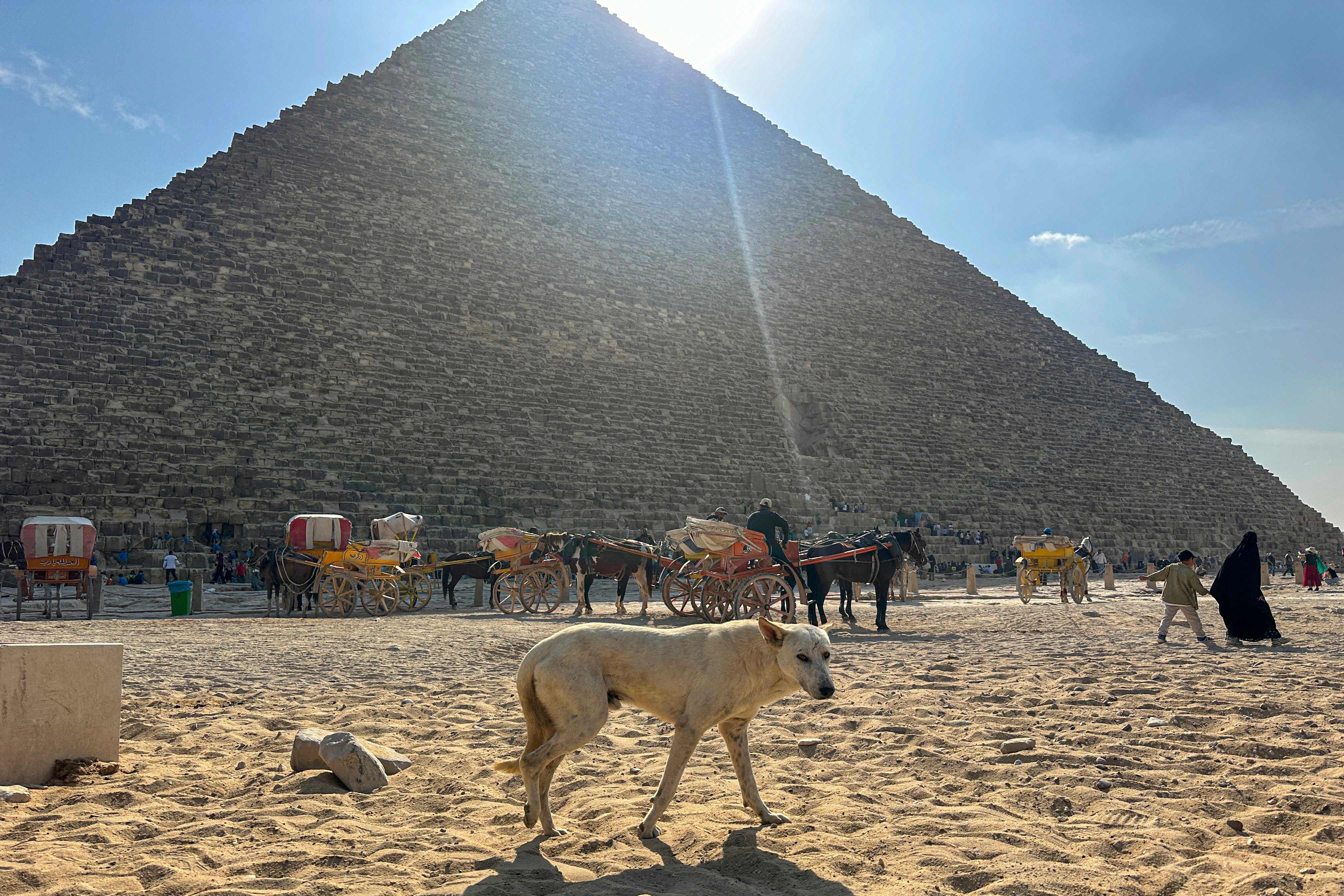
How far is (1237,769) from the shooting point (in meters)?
3.26

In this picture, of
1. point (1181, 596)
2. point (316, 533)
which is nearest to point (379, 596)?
point (316, 533)

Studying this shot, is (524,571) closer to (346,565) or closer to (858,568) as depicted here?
(346,565)

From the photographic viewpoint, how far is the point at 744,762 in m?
2.92

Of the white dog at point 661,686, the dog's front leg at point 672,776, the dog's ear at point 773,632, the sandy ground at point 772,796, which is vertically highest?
the dog's ear at point 773,632

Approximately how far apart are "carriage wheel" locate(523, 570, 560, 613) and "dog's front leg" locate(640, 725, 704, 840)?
29.2ft

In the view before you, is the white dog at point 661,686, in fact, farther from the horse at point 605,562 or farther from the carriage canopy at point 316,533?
the carriage canopy at point 316,533

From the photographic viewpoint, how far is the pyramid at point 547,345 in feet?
62.4

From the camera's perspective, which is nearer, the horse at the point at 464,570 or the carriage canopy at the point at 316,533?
the carriage canopy at the point at 316,533

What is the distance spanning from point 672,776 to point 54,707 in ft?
7.92

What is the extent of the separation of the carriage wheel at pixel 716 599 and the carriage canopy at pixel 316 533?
5539mm

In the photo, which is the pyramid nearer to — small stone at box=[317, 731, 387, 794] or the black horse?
the black horse

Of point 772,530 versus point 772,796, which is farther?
point 772,530

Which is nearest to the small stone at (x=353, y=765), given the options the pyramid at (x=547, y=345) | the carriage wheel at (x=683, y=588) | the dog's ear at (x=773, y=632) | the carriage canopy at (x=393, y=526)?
the dog's ear at (x=773, y=632)

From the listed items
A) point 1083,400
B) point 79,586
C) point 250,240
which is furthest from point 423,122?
point 1083,400
